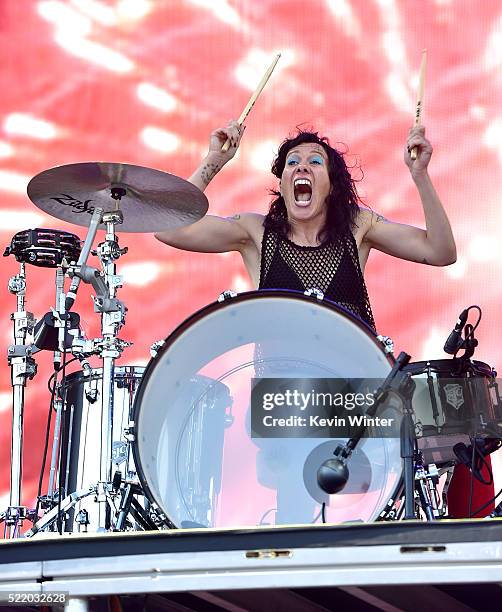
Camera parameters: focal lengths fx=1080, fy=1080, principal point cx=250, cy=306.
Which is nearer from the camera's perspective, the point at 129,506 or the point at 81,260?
the point at 129,506

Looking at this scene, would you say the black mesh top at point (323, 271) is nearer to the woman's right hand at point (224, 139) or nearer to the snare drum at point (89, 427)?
the woman's right hand at point (224, 139)

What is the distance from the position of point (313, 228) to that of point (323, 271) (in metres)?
0.23

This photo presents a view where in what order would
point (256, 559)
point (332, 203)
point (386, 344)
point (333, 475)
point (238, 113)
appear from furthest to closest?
point (238, 113), point (332, 203), point (386, 344), point (333, 475), point (256, 559)

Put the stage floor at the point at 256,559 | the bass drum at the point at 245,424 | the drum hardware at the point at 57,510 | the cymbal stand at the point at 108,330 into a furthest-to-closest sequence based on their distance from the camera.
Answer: the drum hardware at the point at 57,510 → the cymbal stand at the point at 108,330 → the bass drum at the point at 245,424 → the stage floor at the point at 256,559

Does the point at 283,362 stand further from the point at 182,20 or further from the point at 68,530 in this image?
the point at 182,20

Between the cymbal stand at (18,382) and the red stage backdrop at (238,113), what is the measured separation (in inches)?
18.2

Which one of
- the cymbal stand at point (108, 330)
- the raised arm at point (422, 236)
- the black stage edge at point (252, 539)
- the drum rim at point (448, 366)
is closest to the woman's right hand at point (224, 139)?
the cymbal stand at point (108, 330)

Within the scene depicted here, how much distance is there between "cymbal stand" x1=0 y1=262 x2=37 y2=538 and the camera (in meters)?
3.39

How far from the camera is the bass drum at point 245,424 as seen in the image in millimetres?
2367

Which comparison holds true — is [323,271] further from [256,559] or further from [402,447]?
[256,559]

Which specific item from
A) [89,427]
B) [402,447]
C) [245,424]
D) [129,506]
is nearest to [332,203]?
[245,424]

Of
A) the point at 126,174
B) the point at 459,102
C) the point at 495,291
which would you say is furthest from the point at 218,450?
the point at 459,102

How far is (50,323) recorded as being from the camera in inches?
128

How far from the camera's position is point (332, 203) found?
2979 mm
